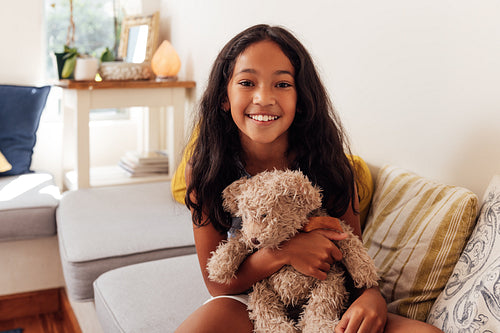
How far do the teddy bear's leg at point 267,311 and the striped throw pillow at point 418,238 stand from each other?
0.28 meters

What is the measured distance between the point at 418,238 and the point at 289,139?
1.12 ft

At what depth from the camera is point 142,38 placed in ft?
9.19

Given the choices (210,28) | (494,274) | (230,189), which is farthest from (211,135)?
(210,28)

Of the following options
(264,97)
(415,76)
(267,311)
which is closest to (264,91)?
(264,97)

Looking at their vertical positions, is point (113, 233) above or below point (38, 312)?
above

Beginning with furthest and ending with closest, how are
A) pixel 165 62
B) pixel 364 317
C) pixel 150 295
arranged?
pixel 165 62, pixel 150 295, pixel 364 317

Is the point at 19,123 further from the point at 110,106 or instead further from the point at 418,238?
the point at 418,238

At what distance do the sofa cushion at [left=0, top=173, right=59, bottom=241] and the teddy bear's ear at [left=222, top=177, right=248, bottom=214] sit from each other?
1.26 meters

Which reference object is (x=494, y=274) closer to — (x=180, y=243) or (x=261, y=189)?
(x=261, y=189)

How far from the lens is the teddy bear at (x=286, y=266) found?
944mm

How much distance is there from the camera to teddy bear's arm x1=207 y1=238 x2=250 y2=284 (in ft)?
3.32

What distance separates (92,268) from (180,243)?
28cm

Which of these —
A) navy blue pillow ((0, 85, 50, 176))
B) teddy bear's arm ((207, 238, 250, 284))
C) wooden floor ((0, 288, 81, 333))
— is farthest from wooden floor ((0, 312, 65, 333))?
teddy bear's arm ((207, 238, 250, 284))

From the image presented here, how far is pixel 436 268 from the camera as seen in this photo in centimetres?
109
